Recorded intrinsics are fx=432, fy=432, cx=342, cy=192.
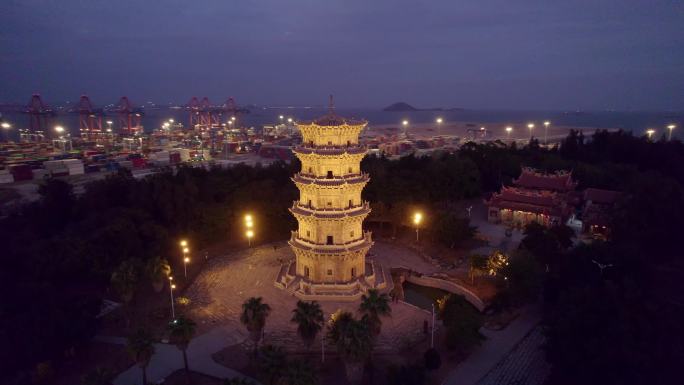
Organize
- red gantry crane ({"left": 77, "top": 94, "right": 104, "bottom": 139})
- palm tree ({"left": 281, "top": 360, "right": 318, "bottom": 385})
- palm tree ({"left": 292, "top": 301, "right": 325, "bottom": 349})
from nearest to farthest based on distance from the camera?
palm tree ({"left": 281, "top": 360, "right": 318, "bottom": 385}), palm tree ({"left": 292, "top": 301, "right": 325, "bottom": 349}), red gantry crane ({"left": 77, "top": 94, "right": 104, "bottom": 139})

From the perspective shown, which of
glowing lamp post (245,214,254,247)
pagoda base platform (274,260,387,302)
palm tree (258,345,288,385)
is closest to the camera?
palm tree (258,345,288,385)

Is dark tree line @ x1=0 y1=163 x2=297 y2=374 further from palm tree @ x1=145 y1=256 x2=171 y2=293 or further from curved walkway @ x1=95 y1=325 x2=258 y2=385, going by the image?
curved walkway @ x1=95 y1=325 x2=258 y2=385

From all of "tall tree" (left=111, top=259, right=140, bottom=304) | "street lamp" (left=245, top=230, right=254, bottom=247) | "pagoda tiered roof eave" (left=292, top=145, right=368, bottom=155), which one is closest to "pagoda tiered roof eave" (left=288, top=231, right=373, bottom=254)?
"pagoda tiered roof eave" (left=292, top=145, right=368, bottom=155)

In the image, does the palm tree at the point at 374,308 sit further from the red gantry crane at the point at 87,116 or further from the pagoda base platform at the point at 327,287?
the red gantry crane at the point at 87,116

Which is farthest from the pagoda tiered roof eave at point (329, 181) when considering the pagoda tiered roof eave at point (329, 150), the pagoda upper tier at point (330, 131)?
the pagoda upper tier at point (330, 131)

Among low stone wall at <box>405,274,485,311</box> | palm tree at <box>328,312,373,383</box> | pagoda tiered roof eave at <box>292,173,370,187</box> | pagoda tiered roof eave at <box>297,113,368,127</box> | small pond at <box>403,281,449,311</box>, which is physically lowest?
small pond at <box>403,281,449,311</box>

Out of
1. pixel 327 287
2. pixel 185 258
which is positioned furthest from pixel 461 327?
pixel 185 258
